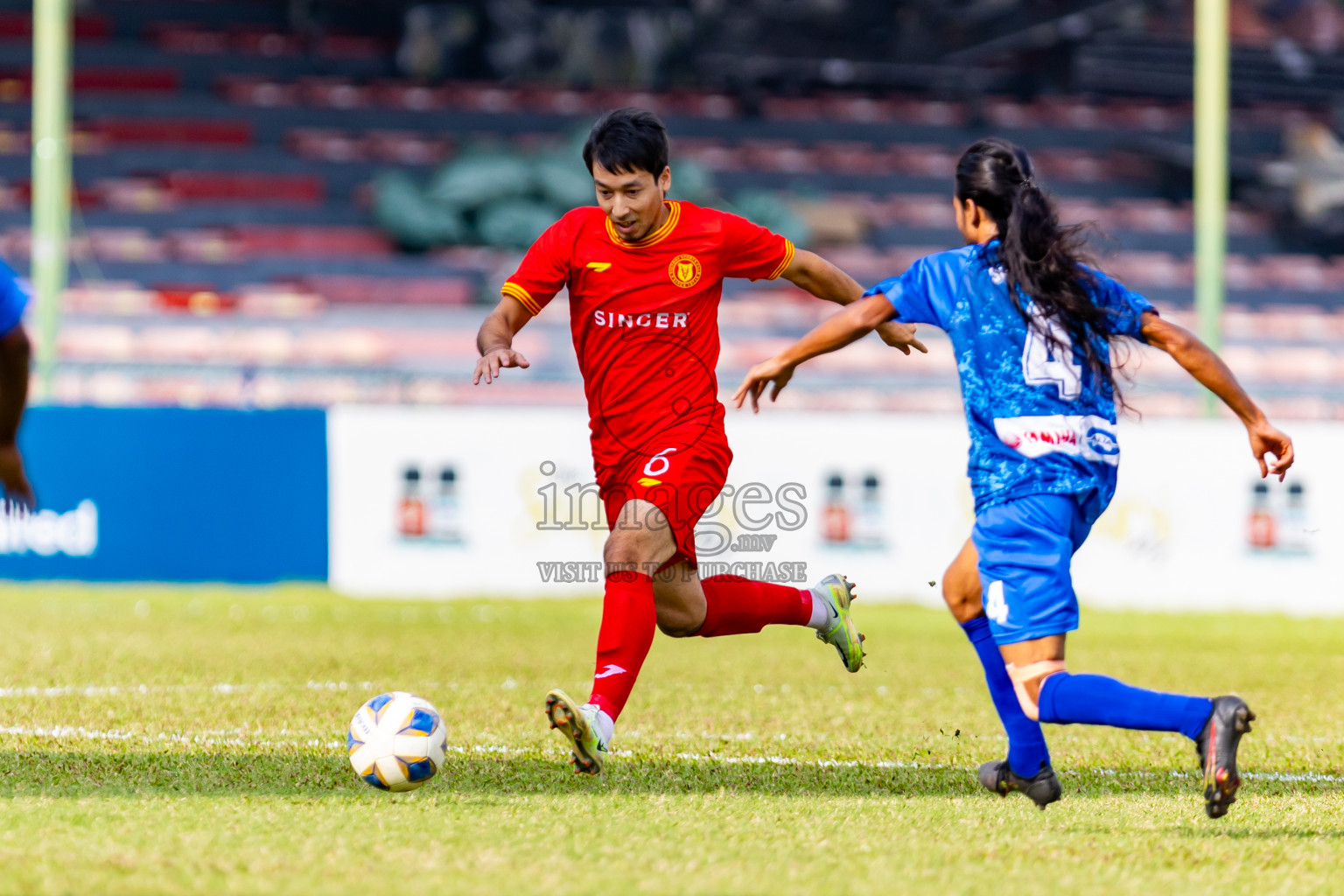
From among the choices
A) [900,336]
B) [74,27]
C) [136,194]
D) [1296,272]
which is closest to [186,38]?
[74,27]

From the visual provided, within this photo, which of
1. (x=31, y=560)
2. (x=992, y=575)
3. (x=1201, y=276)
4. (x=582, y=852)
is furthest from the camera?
(x=1201, y=276)

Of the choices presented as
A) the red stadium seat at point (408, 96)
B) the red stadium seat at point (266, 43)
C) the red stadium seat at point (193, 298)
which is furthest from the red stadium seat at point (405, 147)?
the red stadium seat at point (193, 298)

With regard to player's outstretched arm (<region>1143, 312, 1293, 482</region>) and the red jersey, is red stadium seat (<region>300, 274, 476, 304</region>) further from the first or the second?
player's outstretched arm (<region>1143, 312, 1293, 482</region>)

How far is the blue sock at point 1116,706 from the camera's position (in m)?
3.42

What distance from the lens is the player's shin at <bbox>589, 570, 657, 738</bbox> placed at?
4262 mm

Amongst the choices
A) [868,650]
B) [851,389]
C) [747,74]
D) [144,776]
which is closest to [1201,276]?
[851,389]

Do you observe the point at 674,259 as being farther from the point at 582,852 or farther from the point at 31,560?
the point at 31,560

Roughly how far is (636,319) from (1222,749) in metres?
2.01

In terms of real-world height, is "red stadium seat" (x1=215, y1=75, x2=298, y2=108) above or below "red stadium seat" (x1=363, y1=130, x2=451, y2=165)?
above

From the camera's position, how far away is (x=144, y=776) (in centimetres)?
413

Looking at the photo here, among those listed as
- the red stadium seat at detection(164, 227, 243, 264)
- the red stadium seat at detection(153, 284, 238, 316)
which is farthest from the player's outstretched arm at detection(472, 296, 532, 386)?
the red stadium seat at detection(164, 227, 243, 264)

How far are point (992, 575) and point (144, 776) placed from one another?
2.22 meters

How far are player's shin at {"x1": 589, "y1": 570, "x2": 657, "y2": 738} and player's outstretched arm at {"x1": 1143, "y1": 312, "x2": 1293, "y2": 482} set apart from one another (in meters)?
1.50

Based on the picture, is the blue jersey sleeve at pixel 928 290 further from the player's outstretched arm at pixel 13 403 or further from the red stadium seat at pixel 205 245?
the red stadium seat at pixel 205 245
